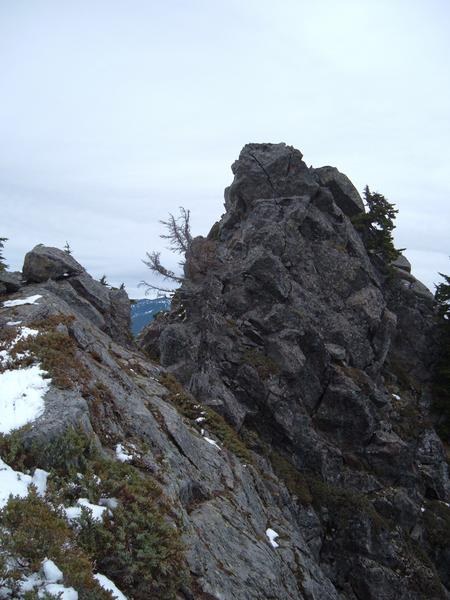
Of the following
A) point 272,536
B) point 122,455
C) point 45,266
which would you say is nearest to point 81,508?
point 122,455

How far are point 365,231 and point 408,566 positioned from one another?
25872 millimetres

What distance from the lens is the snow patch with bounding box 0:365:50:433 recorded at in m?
9.22

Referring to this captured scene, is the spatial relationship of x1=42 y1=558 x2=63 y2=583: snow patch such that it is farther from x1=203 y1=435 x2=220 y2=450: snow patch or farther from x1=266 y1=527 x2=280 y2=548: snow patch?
x1=203 y1=435 x2=220 y2=450: snow patch

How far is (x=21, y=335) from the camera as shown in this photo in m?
12.6

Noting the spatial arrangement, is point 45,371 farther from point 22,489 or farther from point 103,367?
point 22,489

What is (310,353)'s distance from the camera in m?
28.2

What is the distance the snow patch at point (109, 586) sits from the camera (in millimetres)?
6746

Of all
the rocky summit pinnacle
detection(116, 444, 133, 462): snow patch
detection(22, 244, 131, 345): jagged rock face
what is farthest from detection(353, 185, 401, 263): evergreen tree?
detection(116, 444, 133, 462): snow patch

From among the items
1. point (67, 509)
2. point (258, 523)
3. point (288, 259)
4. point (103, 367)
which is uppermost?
point (288, 259)

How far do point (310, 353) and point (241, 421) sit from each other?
763 cm

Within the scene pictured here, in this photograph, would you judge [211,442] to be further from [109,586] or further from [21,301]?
[109,586]

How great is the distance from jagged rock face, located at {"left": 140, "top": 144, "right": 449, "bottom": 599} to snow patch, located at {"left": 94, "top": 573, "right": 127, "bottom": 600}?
49.0 feet

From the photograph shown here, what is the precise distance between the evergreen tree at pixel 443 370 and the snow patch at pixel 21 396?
3674 centimetres

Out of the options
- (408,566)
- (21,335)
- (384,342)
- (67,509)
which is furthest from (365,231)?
(67,509)
